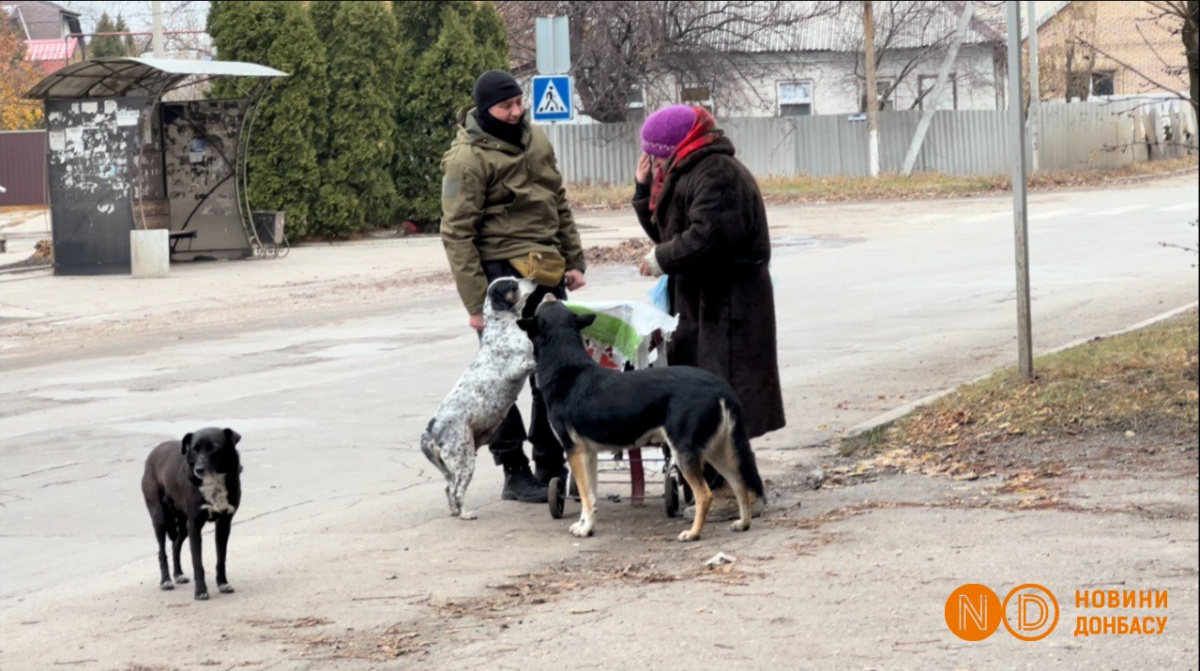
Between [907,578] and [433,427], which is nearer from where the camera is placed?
[907,578]

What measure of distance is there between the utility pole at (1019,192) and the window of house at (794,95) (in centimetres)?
4005

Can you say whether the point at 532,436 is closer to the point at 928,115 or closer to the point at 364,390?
the point at 364,390

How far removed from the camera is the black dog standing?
20.3 feet

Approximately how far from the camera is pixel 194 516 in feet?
20.6

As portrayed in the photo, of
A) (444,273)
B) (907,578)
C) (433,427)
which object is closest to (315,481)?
(433,427)

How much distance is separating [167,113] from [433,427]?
59.8 ft

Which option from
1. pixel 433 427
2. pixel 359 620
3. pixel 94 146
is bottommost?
pixel 359 620

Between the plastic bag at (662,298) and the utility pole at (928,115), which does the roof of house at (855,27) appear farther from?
the plastic bag at (662,298)

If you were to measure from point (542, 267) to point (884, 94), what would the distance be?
41840 mm

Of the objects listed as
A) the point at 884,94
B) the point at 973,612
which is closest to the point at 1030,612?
the point at 973,612

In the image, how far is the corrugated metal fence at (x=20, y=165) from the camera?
39281 millimetres

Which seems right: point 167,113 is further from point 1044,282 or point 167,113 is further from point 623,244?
point 1044,282

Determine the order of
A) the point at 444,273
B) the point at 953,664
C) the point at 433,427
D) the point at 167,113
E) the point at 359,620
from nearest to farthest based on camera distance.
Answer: the point at 953,664 → the point at 359,620 → the point at 433,427 → the point at 444,273 → the point at 167,113

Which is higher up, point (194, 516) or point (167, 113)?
point (167, 113)
